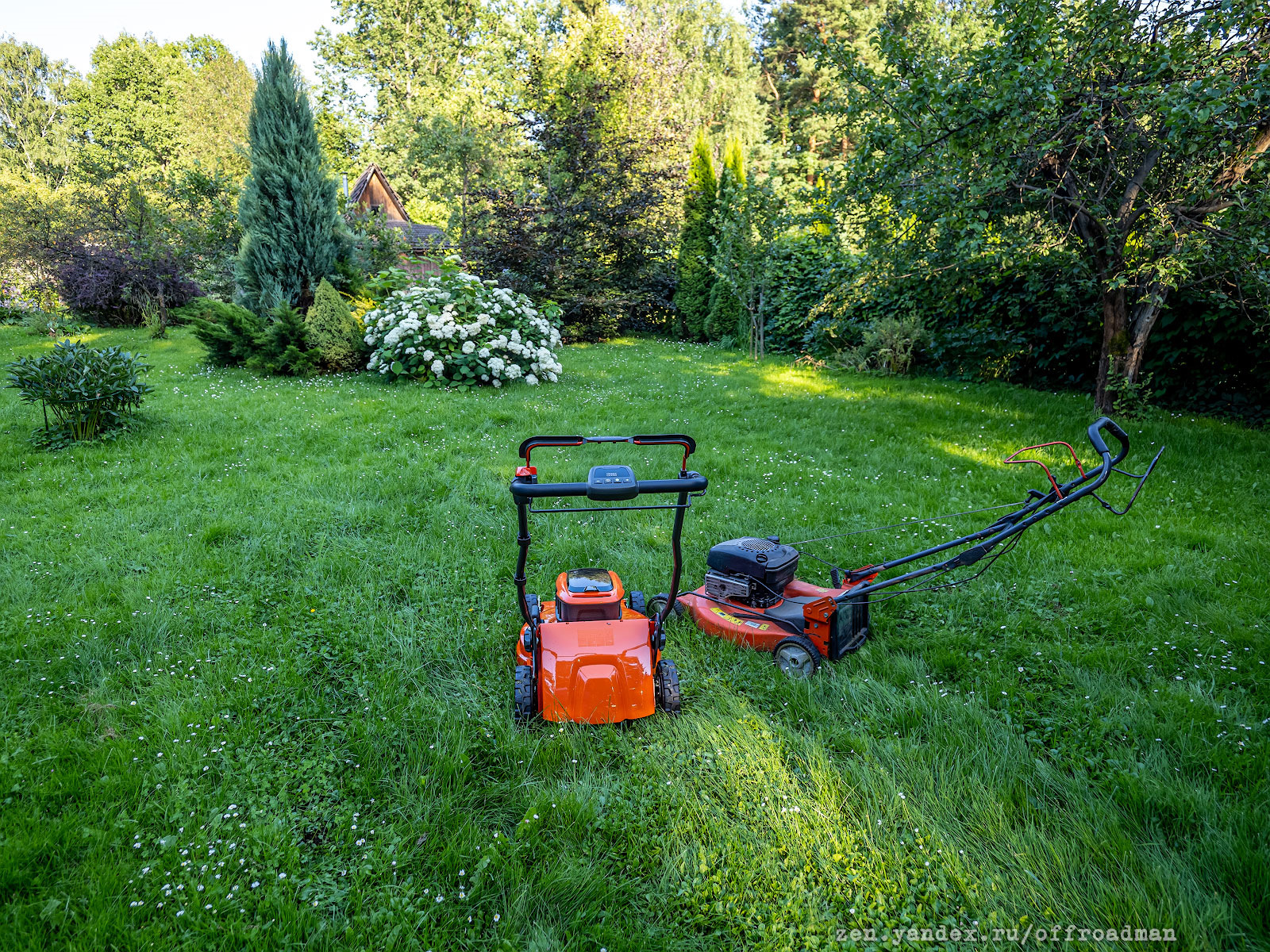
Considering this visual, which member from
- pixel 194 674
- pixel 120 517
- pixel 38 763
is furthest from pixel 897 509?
pixel 120 517

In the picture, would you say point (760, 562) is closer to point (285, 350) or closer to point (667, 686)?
point (667, 686)

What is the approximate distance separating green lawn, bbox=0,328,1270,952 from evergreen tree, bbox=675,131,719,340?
43.3 ft

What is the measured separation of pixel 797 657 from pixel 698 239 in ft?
53.6

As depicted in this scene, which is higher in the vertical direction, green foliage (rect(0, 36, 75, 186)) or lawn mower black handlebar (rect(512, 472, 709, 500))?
green foliage (rect(0, 36, 75, 186))

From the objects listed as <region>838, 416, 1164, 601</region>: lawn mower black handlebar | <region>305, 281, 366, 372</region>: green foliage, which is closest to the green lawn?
<region>838, 416, 1164, 601</region>: lawn mower black handlebar

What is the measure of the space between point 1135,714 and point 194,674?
4259 millimetres

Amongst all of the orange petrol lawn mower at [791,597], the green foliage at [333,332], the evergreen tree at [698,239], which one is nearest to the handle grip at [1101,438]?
the orange petrol lawn mower at [791,597]

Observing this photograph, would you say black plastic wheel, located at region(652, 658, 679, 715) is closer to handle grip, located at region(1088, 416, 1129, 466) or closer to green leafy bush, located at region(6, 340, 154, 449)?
handle grip, located at region(1088, 416, 1129, 466)

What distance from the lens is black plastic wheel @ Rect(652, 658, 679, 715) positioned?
289 centimetres

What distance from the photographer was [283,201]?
39.1ft

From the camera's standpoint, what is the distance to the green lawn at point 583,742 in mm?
2025

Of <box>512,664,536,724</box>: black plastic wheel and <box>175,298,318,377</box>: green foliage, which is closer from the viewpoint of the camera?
<box>512,664,536,724</box>: black plastic wheel

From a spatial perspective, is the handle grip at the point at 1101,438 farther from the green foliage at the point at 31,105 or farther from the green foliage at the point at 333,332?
the green foliage at the point at 31,105

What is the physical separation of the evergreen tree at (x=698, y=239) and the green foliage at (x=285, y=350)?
32.6 feet
